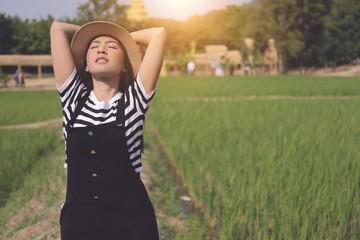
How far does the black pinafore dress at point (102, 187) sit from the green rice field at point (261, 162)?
1.70 ft

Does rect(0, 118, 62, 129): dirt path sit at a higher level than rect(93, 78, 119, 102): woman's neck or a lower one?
lower

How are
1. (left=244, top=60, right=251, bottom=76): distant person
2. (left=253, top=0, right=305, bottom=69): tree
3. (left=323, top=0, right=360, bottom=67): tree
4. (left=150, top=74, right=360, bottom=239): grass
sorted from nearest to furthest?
(left=150, top=74, right=360, bottom=239): grass
(left=323, top=0, right=360, bottom=67): tree
(left=253, top=0, right=305, bottom=69): tree
(left=244, top=60, right=251, bottom=76): distant person

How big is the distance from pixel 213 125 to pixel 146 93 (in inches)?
165

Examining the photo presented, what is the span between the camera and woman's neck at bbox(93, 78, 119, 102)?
1276 mm

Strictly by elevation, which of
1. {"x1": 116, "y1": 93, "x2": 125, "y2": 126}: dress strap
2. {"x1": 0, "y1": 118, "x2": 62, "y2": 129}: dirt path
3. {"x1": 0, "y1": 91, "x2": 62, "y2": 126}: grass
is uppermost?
{"x1": 116, "y1": 93, "x2": 125, "y2": 126}: dress strap

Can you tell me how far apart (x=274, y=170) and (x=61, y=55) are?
6.82 feet

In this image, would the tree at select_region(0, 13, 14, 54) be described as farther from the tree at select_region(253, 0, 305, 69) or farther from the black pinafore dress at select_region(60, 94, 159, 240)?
the tree at select_region(253, 0, 305, 69)

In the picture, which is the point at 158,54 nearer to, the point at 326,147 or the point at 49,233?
the point at 49,233

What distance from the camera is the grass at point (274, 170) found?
2.36 meters

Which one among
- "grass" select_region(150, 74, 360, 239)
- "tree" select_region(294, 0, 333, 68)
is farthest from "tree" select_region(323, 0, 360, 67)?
"tree" select_region(294, 0, 333, 68)

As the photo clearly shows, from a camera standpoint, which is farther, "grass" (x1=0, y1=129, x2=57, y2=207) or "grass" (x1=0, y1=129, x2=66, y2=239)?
"grass" (x1=0, y1=129, x2=57, y2=207)

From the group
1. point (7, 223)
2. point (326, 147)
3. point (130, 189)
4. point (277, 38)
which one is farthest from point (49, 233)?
point (277, 38)

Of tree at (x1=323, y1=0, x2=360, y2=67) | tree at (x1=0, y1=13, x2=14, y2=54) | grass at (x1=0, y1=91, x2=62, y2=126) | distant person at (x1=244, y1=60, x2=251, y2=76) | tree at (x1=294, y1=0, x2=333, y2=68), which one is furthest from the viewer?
distant person at (x1=244, y1=60, x2=251, y2=76)

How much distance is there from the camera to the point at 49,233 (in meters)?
2.33
